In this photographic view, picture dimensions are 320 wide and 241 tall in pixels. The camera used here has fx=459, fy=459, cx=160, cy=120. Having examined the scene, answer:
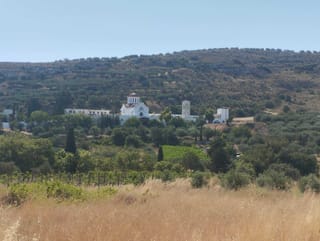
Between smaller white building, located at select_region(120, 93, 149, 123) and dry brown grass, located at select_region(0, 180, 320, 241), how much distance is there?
216 feet

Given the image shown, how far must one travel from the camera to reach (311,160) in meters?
23.8

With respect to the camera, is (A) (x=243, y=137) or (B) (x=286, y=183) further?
(A) (x=243, y=137)

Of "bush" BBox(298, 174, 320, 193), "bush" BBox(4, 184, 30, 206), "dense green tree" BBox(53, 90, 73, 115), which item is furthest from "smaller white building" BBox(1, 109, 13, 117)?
"bush" BBox(4, 184, 30, 206)

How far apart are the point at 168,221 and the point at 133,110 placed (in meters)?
68.6

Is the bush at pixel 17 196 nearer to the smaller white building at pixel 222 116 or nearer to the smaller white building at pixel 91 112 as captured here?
the smaller white building at pixel 222 116

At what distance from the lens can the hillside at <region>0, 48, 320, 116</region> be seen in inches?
3187

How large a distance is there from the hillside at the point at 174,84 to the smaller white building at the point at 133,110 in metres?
6.76

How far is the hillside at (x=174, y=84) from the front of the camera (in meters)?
80.9

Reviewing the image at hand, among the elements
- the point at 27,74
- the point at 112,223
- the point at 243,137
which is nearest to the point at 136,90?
the point at 27,74

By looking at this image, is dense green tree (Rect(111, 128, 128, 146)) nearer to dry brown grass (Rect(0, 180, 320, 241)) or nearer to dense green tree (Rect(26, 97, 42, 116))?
dense green tree (Rect(26, 97, 42, 116))

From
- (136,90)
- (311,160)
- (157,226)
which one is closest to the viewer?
(157,226)

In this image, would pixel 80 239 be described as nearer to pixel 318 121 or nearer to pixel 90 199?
pixel 90 199

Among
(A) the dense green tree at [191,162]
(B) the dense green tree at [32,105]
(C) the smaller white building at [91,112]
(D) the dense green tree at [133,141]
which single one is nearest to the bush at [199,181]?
(A) the dense green tree at [191,162]

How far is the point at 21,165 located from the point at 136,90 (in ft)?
204
